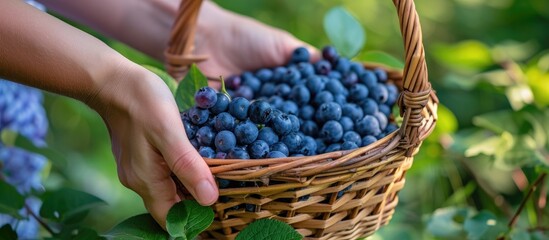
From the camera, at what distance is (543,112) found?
137 centimetres

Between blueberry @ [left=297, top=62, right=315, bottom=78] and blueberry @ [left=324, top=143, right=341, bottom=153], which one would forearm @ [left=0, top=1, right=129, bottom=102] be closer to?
blueberry @ [left=324, top=143, right=341, bottom=153]

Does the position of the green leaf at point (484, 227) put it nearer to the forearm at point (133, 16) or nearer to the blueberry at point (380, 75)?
the blueberry at point (380, 75)

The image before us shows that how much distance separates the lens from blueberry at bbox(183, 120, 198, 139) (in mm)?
892

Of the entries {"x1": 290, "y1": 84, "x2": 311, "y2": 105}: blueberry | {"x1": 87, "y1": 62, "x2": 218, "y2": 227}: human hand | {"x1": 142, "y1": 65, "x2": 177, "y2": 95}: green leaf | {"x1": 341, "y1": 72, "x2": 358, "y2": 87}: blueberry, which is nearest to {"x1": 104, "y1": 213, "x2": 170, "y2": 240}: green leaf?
{"x1": 87, "y1": 62, "x2": 218, "y2": 227}: human hand

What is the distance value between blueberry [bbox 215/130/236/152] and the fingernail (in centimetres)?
6

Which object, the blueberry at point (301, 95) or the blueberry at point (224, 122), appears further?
the blueberry at point (301, 95)

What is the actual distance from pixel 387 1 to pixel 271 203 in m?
2.14

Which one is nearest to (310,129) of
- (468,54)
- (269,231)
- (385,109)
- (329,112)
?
(329,112)

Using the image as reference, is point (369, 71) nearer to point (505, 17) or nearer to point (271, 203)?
point (271, 203)

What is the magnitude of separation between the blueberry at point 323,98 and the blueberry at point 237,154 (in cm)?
28

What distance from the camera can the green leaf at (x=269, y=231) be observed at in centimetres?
84

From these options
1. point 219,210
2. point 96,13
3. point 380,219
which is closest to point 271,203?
point 219,210

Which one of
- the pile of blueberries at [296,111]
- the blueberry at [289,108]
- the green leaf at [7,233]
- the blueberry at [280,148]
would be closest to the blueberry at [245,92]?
the pile of blueberries at [296,111]

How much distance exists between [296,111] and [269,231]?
0.31 metres
